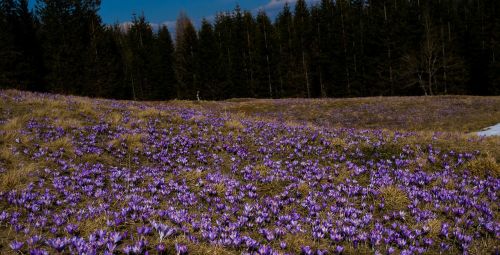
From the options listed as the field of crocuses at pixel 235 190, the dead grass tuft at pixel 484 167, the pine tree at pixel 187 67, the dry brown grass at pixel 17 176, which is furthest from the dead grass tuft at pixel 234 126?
the pine tree at pixel 187 67

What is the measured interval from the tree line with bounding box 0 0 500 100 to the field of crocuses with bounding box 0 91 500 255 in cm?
4698

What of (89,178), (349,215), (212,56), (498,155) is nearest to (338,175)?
(349,215)

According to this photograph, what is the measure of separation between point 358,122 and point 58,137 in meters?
23.7

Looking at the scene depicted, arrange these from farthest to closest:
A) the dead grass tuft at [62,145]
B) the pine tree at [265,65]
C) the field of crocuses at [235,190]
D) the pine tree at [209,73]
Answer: the pine tree at [265,65] < the pine tree at [209,73] < the dead grass tuft at [62,145] < the field of crocuses at [235,190]

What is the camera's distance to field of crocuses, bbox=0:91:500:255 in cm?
490

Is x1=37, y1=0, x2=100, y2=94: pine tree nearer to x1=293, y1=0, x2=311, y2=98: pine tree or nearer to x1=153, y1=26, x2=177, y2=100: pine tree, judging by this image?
x1=153, y1=26, x2=177, y2=100: pine tree

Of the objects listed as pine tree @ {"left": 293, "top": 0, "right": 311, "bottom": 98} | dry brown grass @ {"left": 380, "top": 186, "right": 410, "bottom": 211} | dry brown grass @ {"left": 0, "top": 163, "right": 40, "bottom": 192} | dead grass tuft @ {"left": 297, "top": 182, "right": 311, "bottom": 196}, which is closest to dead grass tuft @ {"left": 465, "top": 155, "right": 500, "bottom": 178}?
dry brown grass @ {"left": 380, "top": 186, "right": 410, "bottom": 211}

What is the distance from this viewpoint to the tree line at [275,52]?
5222 cm

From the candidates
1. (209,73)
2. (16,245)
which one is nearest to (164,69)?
(209,73)

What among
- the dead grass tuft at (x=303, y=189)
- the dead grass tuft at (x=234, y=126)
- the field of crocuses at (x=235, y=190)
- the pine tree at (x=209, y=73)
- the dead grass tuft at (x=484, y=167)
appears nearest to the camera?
the field of crocuses at (x=235, y=190)

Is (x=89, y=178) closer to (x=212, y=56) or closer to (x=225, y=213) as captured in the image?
(x=225, y=213)

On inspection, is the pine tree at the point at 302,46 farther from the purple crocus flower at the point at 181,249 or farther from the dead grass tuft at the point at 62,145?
the purple crocus flower at the point at 181,249

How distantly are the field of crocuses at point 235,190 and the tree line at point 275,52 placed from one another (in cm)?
4698

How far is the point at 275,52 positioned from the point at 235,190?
76179mm
